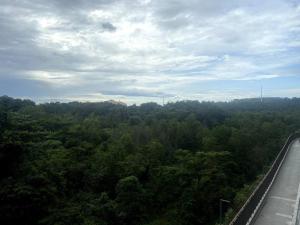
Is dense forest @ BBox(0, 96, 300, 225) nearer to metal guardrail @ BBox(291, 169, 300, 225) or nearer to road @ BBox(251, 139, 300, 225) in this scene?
road @ BBox(251, 139, 300, 225)

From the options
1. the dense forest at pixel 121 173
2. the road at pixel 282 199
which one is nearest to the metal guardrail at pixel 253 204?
the road at pixel 282 199

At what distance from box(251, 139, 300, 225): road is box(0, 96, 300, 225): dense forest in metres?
1.67

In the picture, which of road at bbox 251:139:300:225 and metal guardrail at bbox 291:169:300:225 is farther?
road at bbox 251:139:300:225

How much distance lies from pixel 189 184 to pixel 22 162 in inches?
713

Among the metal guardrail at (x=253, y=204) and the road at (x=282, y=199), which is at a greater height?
the metal guardrail at (x=253, y=204)

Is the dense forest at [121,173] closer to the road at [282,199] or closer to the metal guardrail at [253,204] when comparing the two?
the metal guardrail at [253,204]

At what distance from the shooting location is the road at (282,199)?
18.7 metres

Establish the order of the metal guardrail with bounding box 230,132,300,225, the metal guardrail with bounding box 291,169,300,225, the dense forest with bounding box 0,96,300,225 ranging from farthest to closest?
the dense forest with bounding box 0,96,300,225 → the metal guardrail with bounding box 291,169,300,225 → the metal guardrail with bounding box 230,132,300,225

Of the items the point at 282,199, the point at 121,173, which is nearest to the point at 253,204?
the point at 282,199

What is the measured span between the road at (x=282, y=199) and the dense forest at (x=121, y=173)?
5.49ft

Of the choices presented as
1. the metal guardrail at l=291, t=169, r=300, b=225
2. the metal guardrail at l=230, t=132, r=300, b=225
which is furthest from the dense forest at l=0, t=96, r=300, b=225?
the metal guardrail at l=291, t=169, r=300, b=225

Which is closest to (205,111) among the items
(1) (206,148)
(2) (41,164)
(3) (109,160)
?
(1) (206,148)

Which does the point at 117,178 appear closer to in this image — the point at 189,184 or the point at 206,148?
the point at 189,184

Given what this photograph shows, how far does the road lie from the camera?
61.3ft
